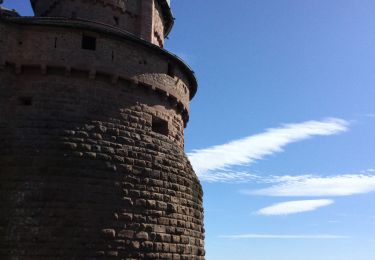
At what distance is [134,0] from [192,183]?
7.52m

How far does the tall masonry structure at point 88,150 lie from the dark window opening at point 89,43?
0.10ft

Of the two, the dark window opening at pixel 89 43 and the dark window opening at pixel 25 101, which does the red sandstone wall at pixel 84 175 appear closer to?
the dark window opening at pixel 25 101

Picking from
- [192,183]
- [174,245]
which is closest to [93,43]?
[192,183]

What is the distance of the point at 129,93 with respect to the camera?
14000 mm

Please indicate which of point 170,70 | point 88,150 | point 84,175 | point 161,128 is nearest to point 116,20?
point 170,70

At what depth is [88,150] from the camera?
1259 centimetres

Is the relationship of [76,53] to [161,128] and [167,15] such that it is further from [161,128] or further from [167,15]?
[167,15]

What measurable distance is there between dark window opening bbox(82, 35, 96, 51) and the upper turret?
256 cm

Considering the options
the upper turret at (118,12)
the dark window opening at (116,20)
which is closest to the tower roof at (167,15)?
the upper turret at (118,12)

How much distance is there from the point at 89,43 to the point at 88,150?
11.9 feet

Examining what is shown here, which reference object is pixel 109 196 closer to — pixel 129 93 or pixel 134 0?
pixel 129 93

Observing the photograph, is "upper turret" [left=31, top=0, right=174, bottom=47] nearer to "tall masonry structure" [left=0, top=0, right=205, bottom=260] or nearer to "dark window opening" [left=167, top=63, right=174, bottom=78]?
"dark window opening" [left=167, top=63, right=174, bottom=78]

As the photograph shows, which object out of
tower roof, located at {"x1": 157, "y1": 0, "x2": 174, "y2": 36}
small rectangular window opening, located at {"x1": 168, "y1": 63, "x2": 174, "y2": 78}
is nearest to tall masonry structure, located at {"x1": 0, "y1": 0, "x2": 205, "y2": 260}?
small rectangular window opening, located at {"x1": 168, "y1": 63, "x2": 174, "y2": 78}

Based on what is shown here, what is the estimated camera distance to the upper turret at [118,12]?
1630cm
